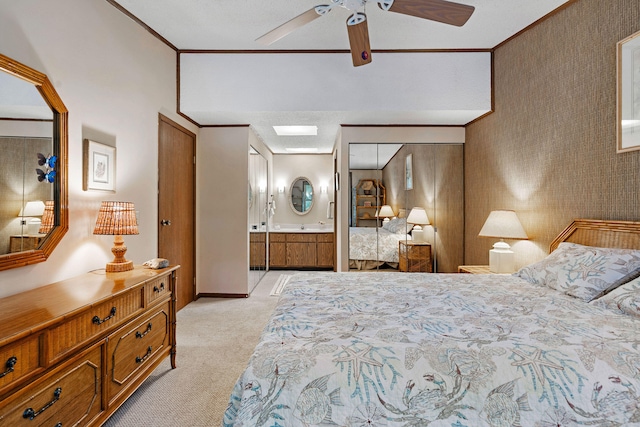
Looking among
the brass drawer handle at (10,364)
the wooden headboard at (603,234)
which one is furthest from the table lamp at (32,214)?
the wooden headboard at (603,234)

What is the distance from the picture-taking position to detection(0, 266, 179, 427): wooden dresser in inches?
46.3

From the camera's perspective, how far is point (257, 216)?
4.84 meters

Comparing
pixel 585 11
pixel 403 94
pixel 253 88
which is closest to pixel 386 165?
pixel 403 94

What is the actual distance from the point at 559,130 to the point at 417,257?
208cm

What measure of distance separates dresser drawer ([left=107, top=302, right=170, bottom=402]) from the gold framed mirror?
641mm

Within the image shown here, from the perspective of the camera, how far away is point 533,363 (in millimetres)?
1079

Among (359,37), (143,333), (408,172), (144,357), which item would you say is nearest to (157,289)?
(143,333)

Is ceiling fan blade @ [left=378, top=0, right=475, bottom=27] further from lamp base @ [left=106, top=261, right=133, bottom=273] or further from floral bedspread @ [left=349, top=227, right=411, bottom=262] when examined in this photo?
floral bedspread @ [left=349, top=227, right=411, bottom=262]

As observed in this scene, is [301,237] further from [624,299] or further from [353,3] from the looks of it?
[624,299]

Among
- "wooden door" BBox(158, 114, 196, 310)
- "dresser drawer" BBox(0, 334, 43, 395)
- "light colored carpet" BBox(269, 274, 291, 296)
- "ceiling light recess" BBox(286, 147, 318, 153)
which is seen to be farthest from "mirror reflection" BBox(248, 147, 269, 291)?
"dresser drawer" BBox(0, 334, 43, 395)

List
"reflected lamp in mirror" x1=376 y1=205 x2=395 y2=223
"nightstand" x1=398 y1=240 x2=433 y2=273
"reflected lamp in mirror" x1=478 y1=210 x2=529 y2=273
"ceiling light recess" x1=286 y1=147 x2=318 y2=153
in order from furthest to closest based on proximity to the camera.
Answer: "ceiling light recess" x1=286 y1=147 x2=318 y2=153 < "reflected lamp in mirror" x1=376 y1=205 x2=395 y2=223 < "nightstand" x1=398 y1=240 x2=433 y2=273 < "reflected lamp in mirror" x1=478 y1=210 x2=529 y2=273

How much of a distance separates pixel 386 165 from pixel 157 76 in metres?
2.78

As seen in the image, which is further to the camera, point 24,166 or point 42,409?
point 24,166

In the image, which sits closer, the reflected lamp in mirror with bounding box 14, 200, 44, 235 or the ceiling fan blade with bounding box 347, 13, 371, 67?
the reflected lamp in mirror with bounding box 14, 200, 44, 235
